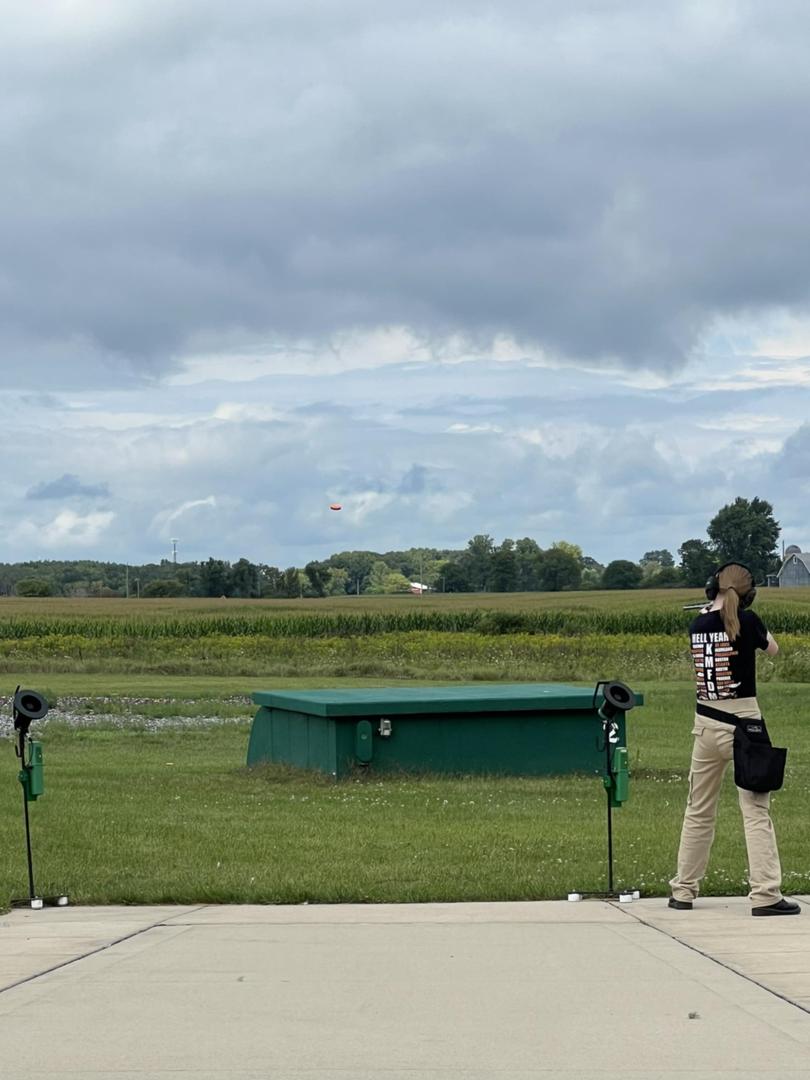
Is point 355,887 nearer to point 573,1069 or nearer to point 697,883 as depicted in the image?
point 697,883

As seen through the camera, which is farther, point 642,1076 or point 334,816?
→ point 334,816

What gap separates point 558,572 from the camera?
128 metres

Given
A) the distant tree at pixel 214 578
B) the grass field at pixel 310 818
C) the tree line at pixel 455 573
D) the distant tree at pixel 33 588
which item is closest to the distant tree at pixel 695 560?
the tree line at pixel 455 573

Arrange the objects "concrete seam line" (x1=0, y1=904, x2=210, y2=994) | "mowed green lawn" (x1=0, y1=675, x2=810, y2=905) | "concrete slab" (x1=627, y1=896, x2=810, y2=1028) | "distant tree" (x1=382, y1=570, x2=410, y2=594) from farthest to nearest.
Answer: "distant tree" (x1=382, y1=570, x2=410, y2=594) → "mowed green lawn" (x1=0, y1=675, x2=810, y2=905) → "concrete seam line" (x1=0, y1=904, x2=210, y2=994) → "concrete slab" (x1=627, y1=896, x2=810, y2=1028)

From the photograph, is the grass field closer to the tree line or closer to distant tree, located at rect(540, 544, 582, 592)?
the tree line

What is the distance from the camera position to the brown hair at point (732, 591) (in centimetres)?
884

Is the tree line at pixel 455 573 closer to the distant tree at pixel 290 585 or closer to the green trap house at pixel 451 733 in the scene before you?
the distant tree at pixel 290 585

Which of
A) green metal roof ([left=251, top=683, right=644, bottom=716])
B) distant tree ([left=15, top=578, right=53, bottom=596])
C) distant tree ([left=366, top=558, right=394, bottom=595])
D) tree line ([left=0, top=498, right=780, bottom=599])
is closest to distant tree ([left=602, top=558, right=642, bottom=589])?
tree line ([left=0, top=498, right=780, bottom=599])

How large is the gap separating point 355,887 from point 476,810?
4598 millimetres

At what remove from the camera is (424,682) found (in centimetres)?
3669

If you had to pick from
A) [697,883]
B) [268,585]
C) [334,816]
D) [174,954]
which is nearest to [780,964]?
[697,883]

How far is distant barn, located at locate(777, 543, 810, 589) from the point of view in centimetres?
11956

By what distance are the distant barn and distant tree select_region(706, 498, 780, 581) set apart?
18236 millimetres

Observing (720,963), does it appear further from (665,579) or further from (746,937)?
(665,579)
